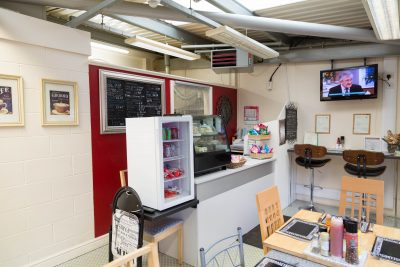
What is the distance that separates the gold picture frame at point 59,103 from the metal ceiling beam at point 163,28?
1.24 metres

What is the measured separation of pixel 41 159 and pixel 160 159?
1.36m

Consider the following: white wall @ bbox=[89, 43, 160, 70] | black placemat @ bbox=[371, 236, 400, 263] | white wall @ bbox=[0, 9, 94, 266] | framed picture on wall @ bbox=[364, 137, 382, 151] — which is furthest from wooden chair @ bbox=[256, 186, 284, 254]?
white wall @ bbox=[89, 43, 160, 70]

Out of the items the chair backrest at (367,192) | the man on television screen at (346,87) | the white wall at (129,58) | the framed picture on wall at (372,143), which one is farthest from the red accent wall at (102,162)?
the framed picture on wall at (372,143)

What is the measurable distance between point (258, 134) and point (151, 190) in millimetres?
2197

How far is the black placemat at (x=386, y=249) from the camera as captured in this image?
1627mm

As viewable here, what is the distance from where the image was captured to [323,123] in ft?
16.5

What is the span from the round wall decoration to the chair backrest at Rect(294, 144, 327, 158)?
1.74 meters

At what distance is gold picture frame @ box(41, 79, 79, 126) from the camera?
2838 millimetres

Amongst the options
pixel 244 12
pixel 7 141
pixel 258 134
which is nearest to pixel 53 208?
pixel 7 141

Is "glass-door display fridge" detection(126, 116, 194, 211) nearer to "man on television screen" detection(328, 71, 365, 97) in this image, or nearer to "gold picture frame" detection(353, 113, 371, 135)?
"man on television screen" detection(328, 71, 365, 97)

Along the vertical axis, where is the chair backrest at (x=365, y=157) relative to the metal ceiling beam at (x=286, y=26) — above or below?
below

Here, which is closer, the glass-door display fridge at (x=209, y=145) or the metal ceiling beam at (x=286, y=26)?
the glass-door display fridge at (x=209, y=145)

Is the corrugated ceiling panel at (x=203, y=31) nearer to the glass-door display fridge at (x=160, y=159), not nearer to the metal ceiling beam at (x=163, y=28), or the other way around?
the metal ceiling beam at (x=163, y=28)

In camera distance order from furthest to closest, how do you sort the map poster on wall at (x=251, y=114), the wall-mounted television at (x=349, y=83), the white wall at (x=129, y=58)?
1. the map poster on wall at (x=251, y=114)
2. the white wall at (x=129, y=58)
3. the wall-mounted television at (x=349, y=83)
